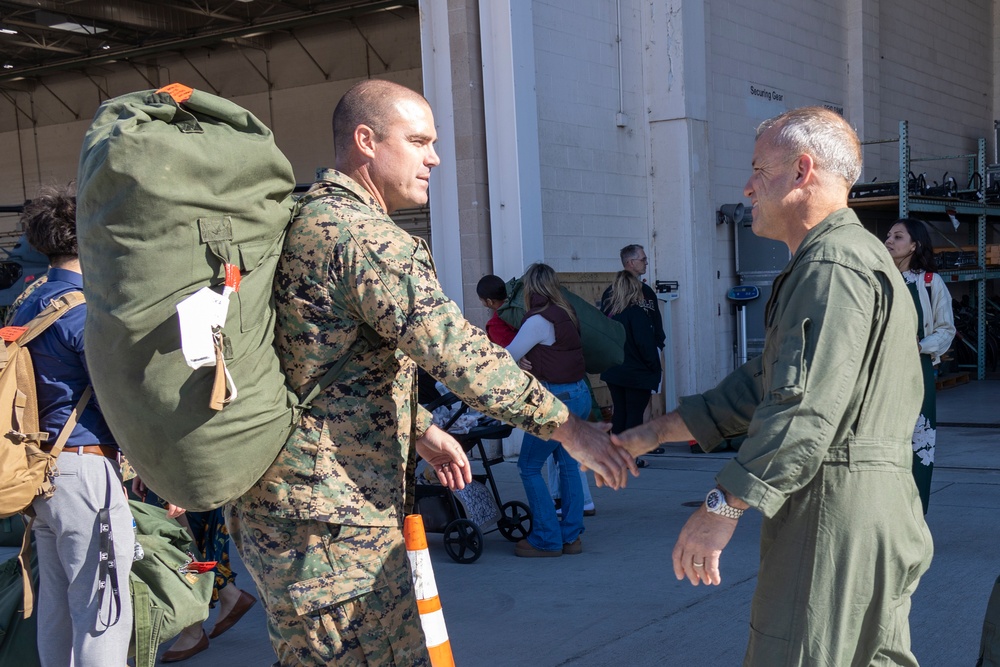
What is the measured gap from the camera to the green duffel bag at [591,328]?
273 inches

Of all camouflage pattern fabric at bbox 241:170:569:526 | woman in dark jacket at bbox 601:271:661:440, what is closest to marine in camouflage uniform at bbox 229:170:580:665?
camouflage pattern fabric at bbox 241:170:569:526

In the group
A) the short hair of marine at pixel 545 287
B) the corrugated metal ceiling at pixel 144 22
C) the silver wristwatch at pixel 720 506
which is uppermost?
the corrugated metal ceiling at pixel 144 22

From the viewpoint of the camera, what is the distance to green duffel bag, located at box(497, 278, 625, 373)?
22.7ft

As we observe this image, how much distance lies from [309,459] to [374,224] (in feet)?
1.96

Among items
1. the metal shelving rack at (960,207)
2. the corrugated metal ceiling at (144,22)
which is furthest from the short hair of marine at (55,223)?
the corrugated metal ceiling at (144,22)

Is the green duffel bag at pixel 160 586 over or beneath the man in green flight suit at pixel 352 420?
beneath

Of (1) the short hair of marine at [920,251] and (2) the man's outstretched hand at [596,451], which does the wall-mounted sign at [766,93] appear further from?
(2) the man's outstretched hand at [596,451]

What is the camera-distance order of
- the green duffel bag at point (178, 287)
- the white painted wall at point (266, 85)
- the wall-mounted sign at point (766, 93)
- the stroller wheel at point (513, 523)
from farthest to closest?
the white painted wall at point (266, 85) → the wall-mounted sign at point (766, 93) → the stroller wheel at point (513, 523) → the green duffel bag at point (178, 287)

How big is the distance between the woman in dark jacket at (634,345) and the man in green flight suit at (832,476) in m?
6.72

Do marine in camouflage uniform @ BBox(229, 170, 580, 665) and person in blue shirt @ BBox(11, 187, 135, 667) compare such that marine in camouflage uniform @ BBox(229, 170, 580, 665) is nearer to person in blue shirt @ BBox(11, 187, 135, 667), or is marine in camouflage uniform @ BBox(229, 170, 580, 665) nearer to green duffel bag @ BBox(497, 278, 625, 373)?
person in blue shirt @ BBox(11, 187, 135, 667)

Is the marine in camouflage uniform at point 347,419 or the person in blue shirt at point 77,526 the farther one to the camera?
the person in blue shirt at point 77,526

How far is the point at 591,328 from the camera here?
6.98 meters

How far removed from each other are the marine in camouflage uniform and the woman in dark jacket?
677 cm

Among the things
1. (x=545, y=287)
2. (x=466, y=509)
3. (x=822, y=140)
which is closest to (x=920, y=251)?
(x=545, y=287)
